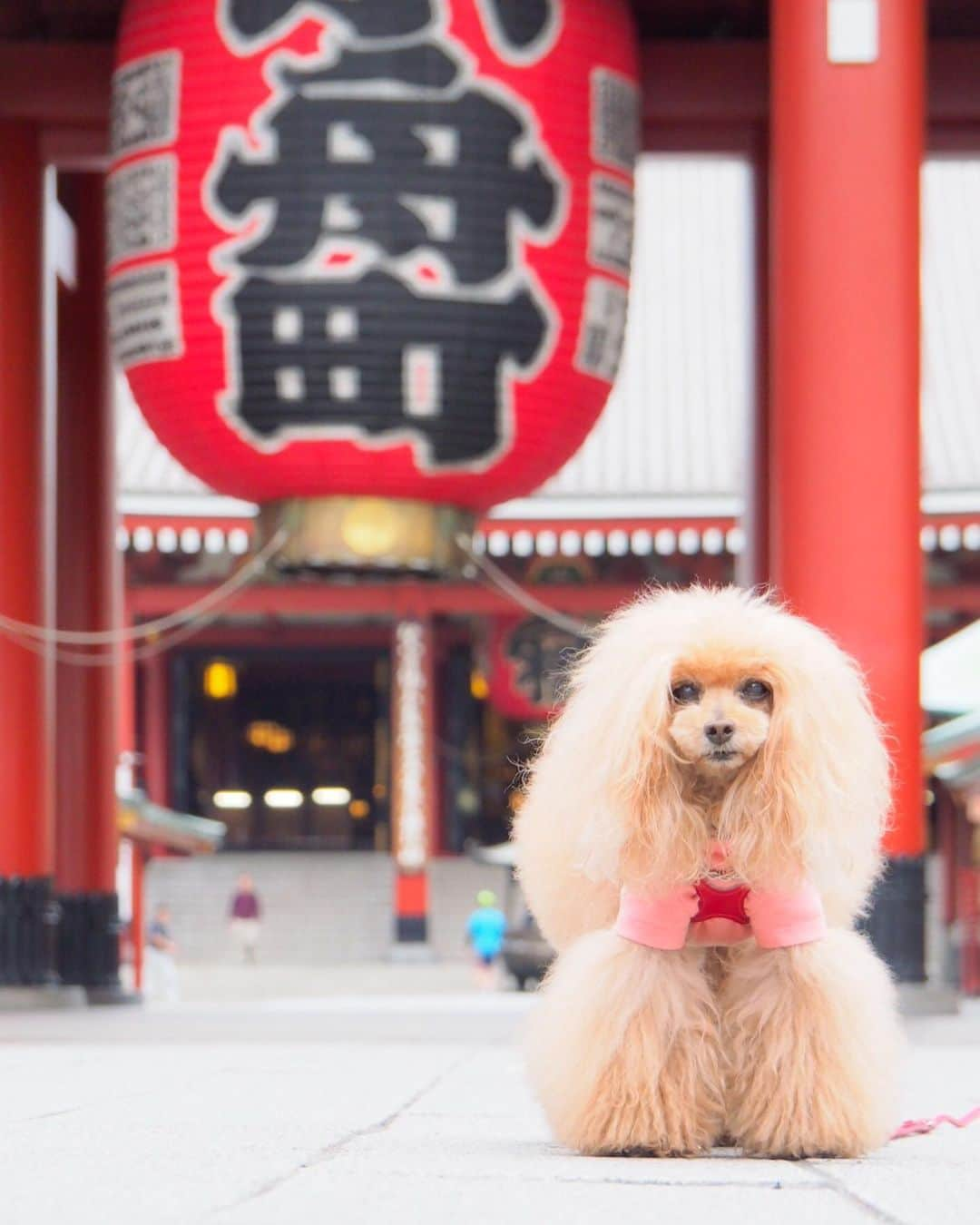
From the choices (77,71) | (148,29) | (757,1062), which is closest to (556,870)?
(757,1062)

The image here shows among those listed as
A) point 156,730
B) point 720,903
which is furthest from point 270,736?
point 720,903

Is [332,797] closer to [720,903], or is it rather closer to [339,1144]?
[339,1144]

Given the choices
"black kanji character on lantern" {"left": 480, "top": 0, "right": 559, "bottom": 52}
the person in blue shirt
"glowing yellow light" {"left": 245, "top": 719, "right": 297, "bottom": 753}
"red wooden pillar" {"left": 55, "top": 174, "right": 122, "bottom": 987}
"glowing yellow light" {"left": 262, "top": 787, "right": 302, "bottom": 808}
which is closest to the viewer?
"black kanji character on lantern" {"left": 480, "top": 0, "right": 559, "bottom": 52}

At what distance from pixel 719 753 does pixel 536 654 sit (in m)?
19.0

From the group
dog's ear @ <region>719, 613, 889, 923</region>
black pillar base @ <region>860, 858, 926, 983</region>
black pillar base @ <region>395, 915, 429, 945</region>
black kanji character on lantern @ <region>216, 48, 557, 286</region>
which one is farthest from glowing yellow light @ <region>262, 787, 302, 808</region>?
dog's ear @ <region>719, 613, 889, 923</region>

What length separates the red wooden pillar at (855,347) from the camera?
9703 mm

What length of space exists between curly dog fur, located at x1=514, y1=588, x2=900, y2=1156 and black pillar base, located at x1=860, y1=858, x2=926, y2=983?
5.57 meters

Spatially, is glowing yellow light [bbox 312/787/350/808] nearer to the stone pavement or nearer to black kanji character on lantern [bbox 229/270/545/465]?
black kanji character on lantern [bbox 229/270/545/465]

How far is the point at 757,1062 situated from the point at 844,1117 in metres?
0.18

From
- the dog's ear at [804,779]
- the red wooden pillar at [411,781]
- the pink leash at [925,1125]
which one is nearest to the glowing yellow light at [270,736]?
the red wooden pillar at [411,781]

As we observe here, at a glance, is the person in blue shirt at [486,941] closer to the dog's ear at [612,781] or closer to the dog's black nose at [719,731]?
the dog's ear at [612,781]

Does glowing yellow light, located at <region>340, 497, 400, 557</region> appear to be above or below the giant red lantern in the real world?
below

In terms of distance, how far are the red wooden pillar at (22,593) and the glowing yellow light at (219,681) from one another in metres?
17.2

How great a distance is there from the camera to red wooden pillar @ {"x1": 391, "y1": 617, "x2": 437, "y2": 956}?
2469 cm
